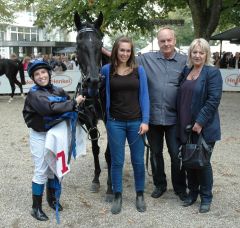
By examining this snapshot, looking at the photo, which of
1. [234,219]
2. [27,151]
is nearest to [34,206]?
[234,219]

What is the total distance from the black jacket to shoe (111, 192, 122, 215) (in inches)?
45.1

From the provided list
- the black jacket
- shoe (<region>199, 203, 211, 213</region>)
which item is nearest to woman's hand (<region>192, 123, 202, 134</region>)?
shoe (<region>199, 203, 211, 213</region>)

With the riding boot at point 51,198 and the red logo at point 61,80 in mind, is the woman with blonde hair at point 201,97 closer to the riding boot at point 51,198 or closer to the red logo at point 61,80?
the riding boot at point 51,198

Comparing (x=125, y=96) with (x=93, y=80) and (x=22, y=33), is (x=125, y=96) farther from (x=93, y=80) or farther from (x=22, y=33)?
(x=22, y=33)

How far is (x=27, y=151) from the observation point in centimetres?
707

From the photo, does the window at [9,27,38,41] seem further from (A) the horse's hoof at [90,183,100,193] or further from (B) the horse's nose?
(B) the horse's nose

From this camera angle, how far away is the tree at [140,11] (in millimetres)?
13133

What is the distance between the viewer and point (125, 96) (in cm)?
397

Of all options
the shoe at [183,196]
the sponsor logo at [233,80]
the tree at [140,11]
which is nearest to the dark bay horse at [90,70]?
the shoe at [183,196]

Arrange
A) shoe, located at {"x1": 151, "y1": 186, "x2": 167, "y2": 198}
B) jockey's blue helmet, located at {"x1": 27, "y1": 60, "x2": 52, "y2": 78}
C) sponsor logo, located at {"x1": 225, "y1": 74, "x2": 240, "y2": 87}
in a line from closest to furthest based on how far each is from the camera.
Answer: jockey's blue helmet, located at {"x1": 27, "y1": 60, "x2": 52, "y2": 78} → shoe, located at {"x1": 151, "y1": 186, "x2": 167, "y2": 198} → sponsor logo, located at {"x1": 225, "y1": 74, "x2": 240, "y2": 87}

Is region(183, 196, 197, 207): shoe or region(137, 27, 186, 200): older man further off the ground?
region(137, 27, 186, 200): older man

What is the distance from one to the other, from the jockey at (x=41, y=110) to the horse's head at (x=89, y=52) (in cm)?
24

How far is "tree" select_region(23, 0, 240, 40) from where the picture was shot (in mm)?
13133

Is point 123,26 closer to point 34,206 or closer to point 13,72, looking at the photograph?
point 13,72
